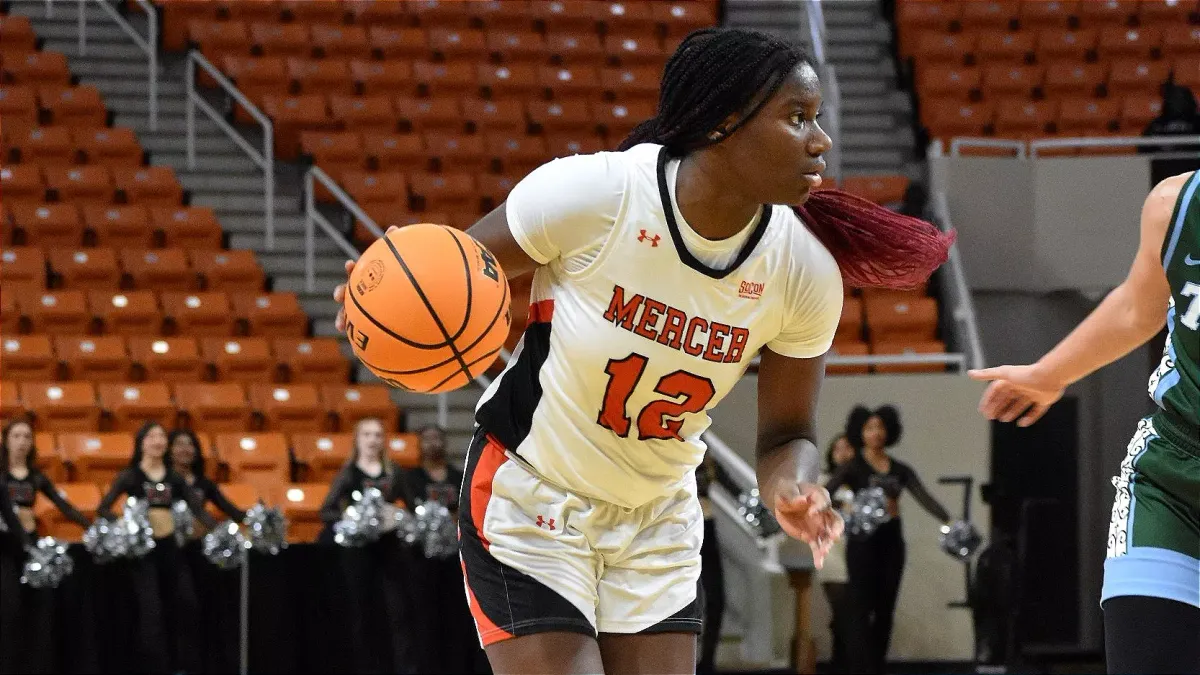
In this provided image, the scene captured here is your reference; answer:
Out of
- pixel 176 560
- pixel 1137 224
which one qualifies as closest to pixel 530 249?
pixel 176 560

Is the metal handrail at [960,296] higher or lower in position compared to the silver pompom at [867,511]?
higher

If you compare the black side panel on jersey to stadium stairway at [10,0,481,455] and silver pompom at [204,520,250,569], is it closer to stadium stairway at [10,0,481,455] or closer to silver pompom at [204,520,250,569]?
silver pompom at [204,520,250,569]

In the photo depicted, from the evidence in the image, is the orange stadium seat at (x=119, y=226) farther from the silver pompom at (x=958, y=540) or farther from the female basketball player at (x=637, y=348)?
the female basketball player at (x=637, y=348)

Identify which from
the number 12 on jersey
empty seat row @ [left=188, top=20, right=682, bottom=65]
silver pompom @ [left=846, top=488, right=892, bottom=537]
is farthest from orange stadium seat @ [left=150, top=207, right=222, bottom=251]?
the number 12 on jersey

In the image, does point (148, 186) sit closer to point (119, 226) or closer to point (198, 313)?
point (119, 226)

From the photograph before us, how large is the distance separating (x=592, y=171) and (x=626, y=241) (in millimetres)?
160

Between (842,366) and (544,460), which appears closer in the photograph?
(544,460)

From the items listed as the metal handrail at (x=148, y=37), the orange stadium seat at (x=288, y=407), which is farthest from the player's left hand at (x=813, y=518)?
the metal handrail at (x=148, y=37)

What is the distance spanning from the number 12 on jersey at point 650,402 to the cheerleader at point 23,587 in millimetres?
5965

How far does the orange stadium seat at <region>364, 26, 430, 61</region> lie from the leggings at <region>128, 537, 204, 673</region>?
23.7ft

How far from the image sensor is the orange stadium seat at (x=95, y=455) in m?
9.79

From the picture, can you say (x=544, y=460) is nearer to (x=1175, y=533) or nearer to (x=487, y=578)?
(x=487, y=578)

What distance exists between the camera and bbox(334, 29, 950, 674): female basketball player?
9.73 feet

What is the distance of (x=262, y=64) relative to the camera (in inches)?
542
